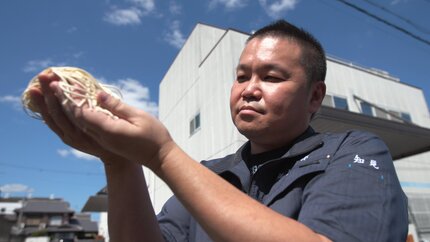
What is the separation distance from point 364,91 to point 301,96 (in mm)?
14125

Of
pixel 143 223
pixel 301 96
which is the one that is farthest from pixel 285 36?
pixel 143 223

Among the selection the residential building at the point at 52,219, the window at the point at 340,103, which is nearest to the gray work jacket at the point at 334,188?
the window at the point at 340,103

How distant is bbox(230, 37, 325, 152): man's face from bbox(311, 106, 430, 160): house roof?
260 inches

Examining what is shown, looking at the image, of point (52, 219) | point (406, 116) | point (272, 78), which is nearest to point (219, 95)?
point (272, 78)

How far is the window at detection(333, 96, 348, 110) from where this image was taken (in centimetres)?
1255

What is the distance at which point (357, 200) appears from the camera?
94 cm

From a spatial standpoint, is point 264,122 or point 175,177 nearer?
point 175,177

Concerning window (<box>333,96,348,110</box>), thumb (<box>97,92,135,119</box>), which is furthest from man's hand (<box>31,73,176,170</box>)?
window (<box>333,96,348,110</box>)

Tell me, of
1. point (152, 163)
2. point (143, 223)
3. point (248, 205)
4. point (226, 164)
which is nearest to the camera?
point (248, 205)

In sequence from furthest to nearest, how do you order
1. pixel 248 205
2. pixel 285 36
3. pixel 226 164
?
pixel 226 164 < pixel 285 36 < pixel 248 205

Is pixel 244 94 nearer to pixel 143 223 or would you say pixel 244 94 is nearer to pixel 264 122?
pixel 264 122

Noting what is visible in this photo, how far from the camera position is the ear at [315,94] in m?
1.54

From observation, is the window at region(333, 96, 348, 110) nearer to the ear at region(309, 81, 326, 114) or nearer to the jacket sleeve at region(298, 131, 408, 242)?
the ear at region(309, 81, 326, 114)

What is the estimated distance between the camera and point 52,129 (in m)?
1.12
